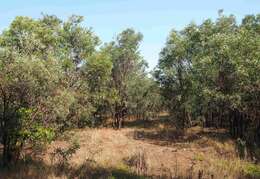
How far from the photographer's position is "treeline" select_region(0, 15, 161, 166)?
32.6ft

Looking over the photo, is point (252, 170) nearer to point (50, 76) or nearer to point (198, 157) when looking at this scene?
point (198, 157)

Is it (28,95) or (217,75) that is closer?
(28,95)

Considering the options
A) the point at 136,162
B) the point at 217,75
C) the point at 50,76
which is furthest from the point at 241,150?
the point at 50,76

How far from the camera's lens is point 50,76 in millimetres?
9977

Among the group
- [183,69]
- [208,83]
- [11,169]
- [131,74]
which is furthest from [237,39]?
[131,74]

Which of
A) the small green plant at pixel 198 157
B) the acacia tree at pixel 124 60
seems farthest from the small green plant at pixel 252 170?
the acacia tree at pixel 124 60

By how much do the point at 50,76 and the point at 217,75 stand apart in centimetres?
1209

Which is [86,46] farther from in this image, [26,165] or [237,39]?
[26,165]

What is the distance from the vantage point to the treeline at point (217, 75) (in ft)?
54.9

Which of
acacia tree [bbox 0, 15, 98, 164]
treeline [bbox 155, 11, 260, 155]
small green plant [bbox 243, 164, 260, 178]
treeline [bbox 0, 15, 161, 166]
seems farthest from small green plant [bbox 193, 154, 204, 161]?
acacia tree [bbox 0, 15, 98, 164]

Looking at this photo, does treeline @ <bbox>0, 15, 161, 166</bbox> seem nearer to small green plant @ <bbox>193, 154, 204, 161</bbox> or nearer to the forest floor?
the forest floor

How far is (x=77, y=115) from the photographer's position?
17422 mm

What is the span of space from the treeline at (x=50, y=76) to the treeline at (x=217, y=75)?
4891mm

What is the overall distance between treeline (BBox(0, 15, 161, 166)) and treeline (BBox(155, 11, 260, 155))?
16.0ft
